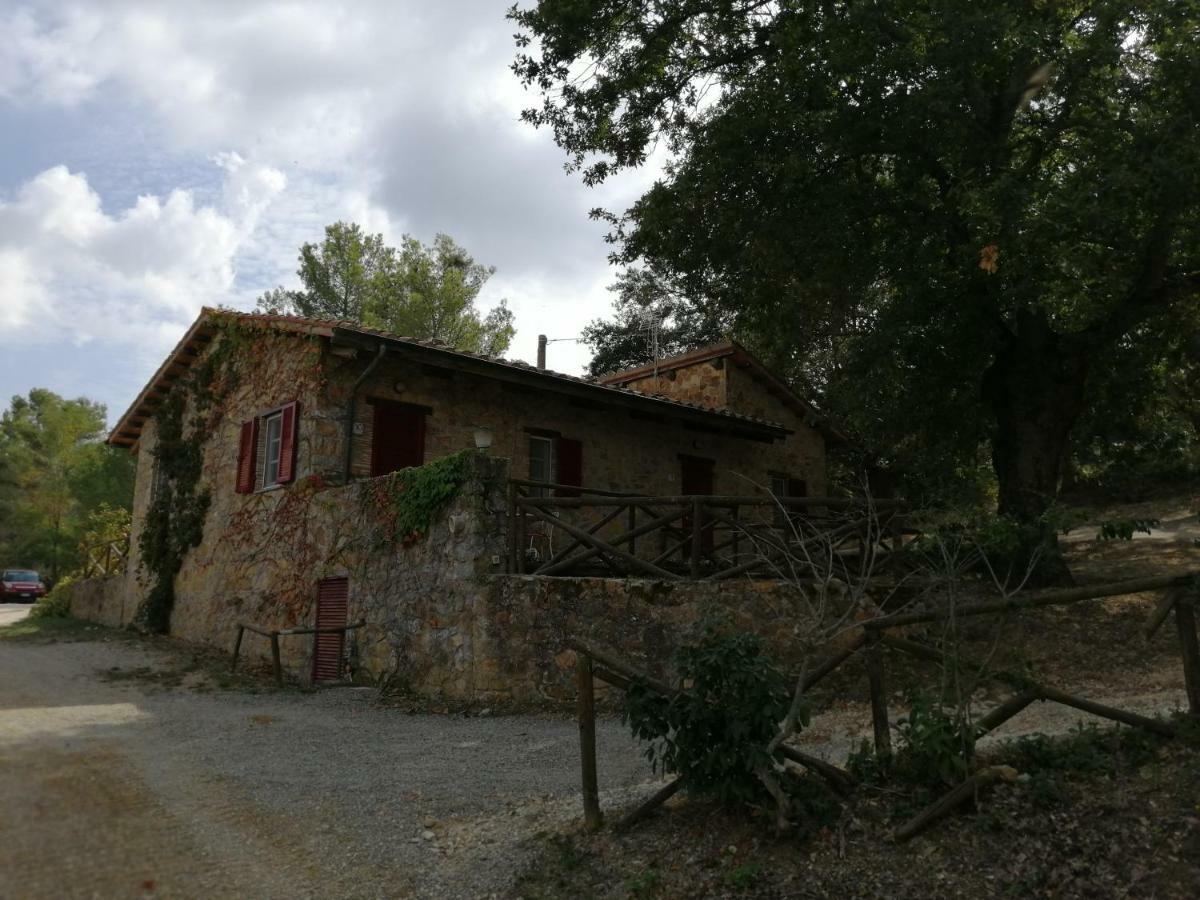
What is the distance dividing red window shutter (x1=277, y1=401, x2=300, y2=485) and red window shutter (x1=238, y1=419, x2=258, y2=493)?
3.76 ft

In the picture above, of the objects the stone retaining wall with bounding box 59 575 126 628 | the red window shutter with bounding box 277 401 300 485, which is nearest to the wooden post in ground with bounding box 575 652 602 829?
the red window shutter with bounding box 277 401 300 485

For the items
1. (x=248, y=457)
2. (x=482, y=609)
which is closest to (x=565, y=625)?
(x=482, y=609)

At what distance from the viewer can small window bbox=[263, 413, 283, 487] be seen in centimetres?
1326

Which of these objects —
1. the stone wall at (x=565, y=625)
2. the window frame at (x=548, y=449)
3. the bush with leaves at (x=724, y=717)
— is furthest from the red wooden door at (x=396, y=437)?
the bush with leaves at (x=724, y=717)

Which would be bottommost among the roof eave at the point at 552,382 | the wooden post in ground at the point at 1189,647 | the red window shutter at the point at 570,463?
the wooden post in ground at the point at 1189,647

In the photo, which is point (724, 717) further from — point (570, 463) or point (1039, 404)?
point (570, 463)

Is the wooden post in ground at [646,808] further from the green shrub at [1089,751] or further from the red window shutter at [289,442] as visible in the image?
the red window shutter at [289,442]

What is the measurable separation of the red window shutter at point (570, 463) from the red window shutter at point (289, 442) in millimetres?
3957

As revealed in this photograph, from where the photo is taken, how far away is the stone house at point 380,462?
9.52m

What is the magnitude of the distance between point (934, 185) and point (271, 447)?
34.2ft

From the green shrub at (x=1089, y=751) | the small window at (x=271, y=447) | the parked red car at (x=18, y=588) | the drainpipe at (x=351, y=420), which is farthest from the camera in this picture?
the parked red car at (x=18, y=588)

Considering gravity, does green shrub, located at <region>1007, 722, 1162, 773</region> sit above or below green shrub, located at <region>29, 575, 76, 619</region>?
below

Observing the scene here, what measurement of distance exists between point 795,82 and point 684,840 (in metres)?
9.77

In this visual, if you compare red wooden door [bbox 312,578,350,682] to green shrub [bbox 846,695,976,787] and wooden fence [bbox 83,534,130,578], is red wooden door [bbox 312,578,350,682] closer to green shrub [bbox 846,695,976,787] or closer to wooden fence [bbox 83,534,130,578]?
green shrub [bbox 846,695,976,787]
